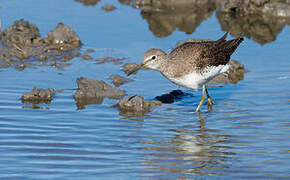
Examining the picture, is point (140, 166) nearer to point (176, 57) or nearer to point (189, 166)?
point (189, 166)

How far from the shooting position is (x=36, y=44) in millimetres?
13562

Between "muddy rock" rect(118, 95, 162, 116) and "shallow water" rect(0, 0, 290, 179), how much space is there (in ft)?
0.64

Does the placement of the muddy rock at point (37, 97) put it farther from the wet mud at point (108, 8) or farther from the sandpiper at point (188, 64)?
the wet mud at point (108, 8)

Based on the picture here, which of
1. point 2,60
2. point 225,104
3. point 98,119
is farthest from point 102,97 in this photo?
point 2,60

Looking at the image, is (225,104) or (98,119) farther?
(225,104)

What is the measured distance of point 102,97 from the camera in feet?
35.4

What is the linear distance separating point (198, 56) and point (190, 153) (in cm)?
272

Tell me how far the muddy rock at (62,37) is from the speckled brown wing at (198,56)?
13.0ft

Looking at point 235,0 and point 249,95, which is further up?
point 235,0

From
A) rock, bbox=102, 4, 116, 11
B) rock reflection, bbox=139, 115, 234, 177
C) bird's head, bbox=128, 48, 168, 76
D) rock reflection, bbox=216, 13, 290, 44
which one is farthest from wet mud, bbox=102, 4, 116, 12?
rock reflection, bbox=139, 115, 234, 177

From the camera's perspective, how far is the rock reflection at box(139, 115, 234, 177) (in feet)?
24.3

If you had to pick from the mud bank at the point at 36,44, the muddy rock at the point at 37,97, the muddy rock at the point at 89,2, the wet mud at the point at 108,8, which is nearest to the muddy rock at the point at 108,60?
the mud bank at the point at 36,44

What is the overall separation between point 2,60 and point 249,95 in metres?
5.73

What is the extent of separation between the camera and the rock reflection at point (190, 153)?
7.42 meters
